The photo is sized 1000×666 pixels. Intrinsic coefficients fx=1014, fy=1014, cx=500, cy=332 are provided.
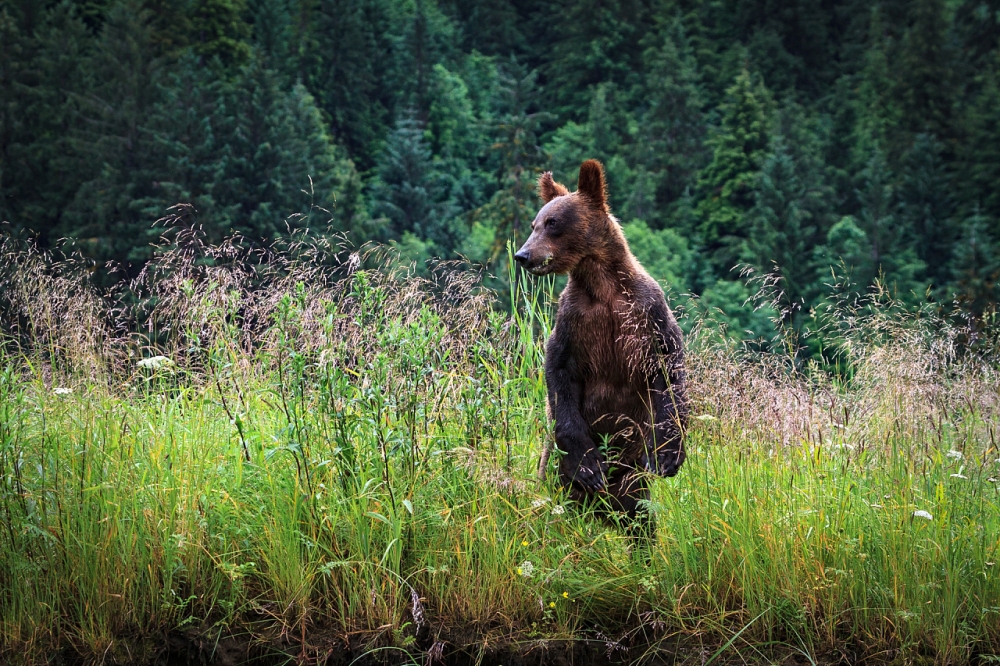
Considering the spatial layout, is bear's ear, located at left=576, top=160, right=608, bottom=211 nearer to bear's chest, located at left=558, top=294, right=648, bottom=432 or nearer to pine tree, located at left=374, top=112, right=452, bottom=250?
bear's chest, located at left=558, top=294, right=648, bottom=432

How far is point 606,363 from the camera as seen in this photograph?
4.14 meters

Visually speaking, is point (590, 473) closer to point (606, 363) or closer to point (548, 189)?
point (606, 363)

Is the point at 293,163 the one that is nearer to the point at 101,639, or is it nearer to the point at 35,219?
the point at 35,219

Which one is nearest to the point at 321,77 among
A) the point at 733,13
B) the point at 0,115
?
the point at 0,115

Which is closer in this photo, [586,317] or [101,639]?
[101,639]

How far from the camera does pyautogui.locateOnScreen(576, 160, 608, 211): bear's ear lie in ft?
14.1

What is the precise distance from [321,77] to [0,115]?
21680 mm

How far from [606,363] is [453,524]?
894 mm

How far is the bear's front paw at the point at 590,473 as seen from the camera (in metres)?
3.99

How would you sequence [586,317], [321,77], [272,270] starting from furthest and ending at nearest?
1. [321,77]
2. [272,270]
3. [586,317]

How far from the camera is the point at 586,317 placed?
4.12m

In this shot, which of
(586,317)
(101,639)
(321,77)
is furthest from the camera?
(321,77)

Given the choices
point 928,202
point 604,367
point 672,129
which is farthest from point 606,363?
point 672,129

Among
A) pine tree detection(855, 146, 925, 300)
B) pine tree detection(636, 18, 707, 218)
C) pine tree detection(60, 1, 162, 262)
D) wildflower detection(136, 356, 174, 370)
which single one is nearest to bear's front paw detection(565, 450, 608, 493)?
wildflower detection(136, 356, 174, 370)
